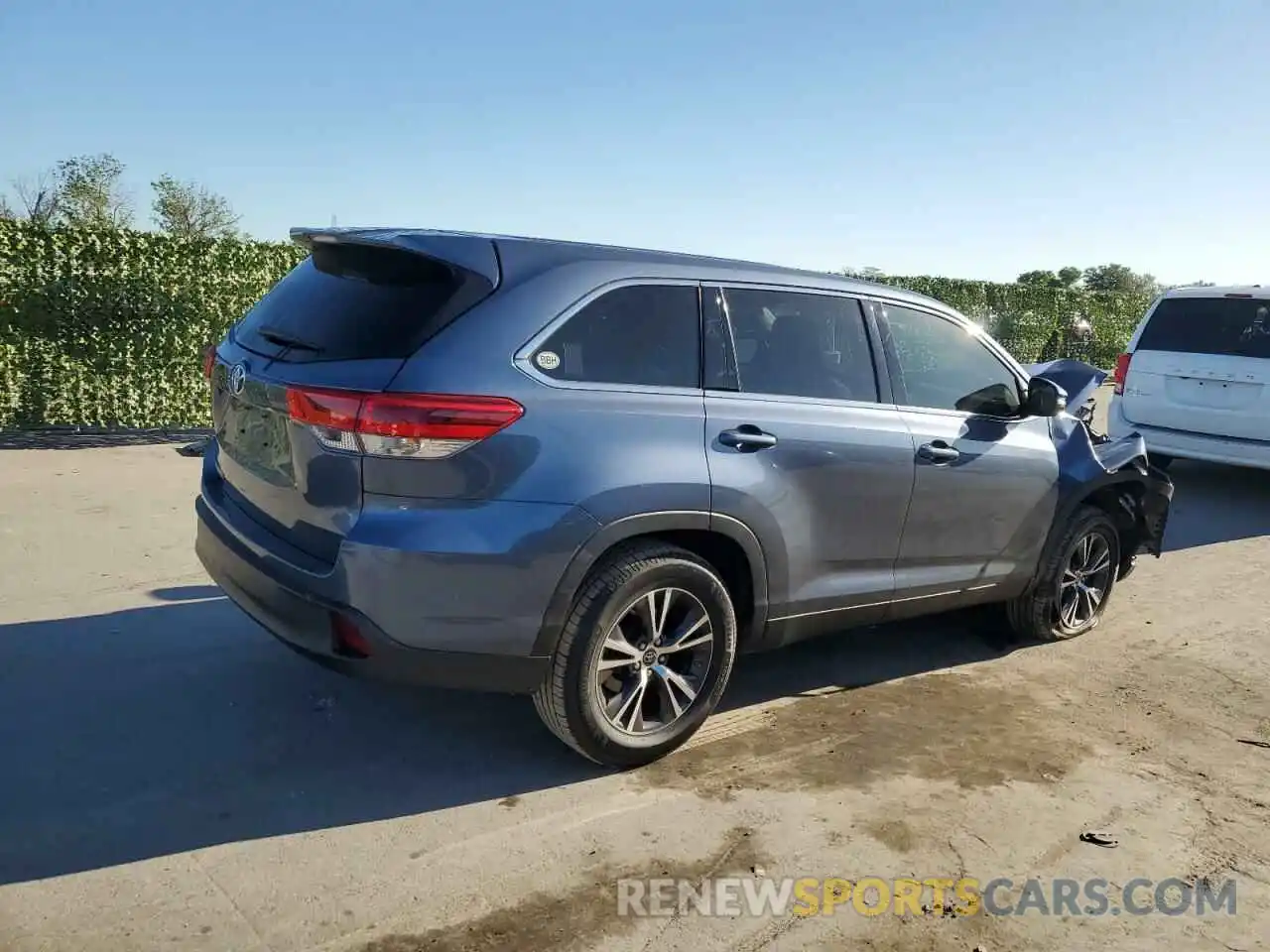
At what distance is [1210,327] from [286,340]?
852 cm

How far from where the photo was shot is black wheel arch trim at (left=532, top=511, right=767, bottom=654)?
11.1 feet

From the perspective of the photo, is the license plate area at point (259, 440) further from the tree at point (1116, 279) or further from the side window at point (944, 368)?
the tree at point (1116, 279)

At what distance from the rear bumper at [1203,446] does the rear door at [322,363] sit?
7134mm

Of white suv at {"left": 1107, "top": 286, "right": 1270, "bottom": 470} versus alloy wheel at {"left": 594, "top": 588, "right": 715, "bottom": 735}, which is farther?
white suv at {"left": 1107, "top": 286, "right": 1270, "bottom": 470}

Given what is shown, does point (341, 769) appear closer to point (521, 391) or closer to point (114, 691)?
point (114, 691)

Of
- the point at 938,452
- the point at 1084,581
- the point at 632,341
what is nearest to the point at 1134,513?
the point at 1084,581

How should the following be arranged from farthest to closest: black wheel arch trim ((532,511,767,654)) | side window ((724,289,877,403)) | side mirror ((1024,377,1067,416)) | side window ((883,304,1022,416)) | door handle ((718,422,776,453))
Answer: side mirror ((1024,377,1067,416)) < side window ((883,304,1022,416)) < side window ((724,289,877,403)) < door handle ((718,422,776,453)) < black wheel arch trim ((532,511,767,654))

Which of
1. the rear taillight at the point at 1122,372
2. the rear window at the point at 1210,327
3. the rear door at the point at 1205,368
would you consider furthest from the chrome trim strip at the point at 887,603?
the rear taillight at the point at 1122,372

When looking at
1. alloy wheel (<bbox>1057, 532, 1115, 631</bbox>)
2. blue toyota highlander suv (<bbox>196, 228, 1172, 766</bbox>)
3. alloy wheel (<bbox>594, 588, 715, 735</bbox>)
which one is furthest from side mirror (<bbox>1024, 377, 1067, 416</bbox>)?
alloy wheel (<bbox>594, 588, 715, 735</bbox>)

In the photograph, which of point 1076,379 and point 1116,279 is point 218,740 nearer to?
point 1076,379

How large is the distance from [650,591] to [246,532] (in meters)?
1.49

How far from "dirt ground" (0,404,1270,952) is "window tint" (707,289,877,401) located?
4.69 ft

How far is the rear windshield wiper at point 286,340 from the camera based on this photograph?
11.5 ft

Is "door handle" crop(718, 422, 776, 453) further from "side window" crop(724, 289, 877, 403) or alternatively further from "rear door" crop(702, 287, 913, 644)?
"side window" crop(724, 289, 877, 403)
